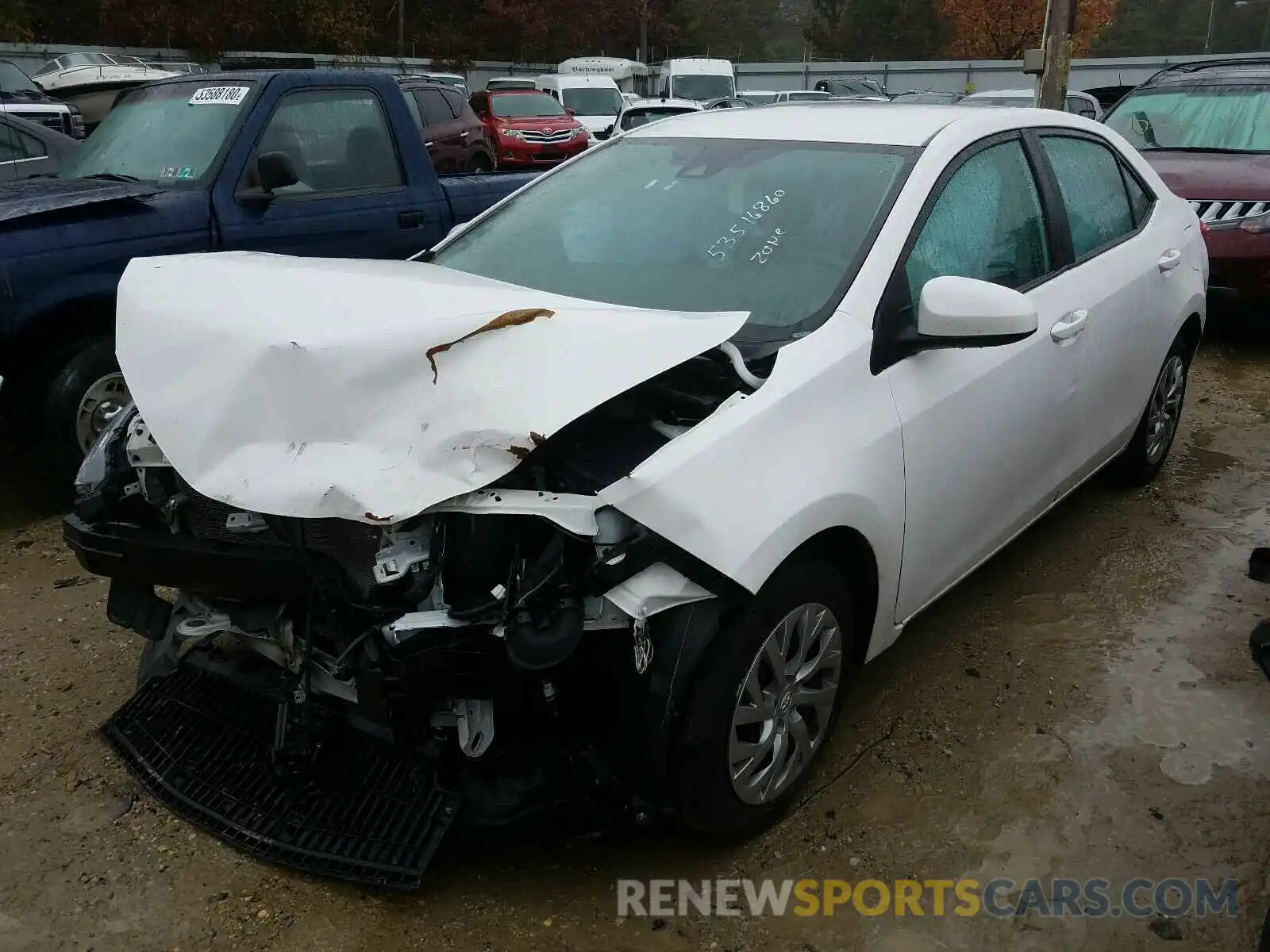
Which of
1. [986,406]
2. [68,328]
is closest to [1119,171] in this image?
[986,406]

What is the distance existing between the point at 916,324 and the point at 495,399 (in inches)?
47.3

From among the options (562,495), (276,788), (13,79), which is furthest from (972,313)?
(13,79)

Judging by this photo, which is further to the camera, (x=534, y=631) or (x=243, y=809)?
(x=243, y=809)

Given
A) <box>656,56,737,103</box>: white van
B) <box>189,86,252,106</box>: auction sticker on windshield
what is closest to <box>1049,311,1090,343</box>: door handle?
<box>189,86,252,106</box>: auction sticker on windshield

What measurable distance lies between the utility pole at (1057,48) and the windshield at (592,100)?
14251mm

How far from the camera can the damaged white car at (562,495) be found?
2.24m

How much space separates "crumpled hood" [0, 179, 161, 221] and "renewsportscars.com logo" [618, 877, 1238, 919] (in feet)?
12.2

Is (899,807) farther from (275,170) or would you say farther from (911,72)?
(911,72)

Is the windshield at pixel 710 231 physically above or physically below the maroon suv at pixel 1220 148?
above

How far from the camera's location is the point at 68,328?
4547mm

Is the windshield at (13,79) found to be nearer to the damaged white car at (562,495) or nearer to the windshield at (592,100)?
the windshield at (592,100)

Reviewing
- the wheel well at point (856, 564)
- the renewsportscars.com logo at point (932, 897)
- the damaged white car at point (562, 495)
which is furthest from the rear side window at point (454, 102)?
the renewsportscars.com logo at point (932, 897)

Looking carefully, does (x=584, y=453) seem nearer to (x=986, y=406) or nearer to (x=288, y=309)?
(x=288, y=309)

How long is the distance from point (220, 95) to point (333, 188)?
0.69 meters
